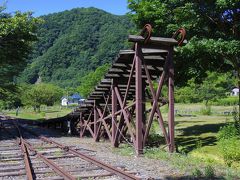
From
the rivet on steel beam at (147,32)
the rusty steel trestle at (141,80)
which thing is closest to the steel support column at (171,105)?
the rusty steel trestle at (141,80)

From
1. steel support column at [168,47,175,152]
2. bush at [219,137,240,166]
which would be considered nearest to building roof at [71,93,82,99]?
steel support column at [168,47,175,152]

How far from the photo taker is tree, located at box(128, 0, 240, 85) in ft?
59.6

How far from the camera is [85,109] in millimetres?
26344

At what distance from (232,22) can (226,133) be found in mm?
6422

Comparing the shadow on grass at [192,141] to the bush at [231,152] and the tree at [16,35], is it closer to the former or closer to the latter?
the bush at [231,152]

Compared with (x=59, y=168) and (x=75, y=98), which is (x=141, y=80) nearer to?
(x=59, y=168)

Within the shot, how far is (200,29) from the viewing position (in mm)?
20109

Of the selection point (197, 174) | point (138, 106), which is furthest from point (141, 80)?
point (197, 174)

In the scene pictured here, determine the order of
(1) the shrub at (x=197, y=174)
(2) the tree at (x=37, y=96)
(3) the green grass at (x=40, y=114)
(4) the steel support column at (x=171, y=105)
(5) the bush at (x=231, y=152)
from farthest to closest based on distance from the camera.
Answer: (2) the tree at (x=37, y=96), (3) the green grass at (x=40, y=114), (4) the steel support column at (x=171, y=105), (5) the bush at (x=231, y=152), (1) the shrub at (x=197, y=174)

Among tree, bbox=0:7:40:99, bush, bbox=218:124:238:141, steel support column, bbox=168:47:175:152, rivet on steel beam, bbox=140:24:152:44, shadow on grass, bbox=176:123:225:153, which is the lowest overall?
shadow on grass, bbox=176:123:225:153

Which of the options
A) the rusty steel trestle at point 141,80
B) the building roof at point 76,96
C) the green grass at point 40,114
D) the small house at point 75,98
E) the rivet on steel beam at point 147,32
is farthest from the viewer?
the building roof at point 76,96

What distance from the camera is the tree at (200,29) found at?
1816 centimetres

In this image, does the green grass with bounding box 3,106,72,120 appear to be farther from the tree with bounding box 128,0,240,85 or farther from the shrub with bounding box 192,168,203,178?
the shrub with bounding box 192,168,203,178

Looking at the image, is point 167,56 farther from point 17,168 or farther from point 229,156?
point 17,168
